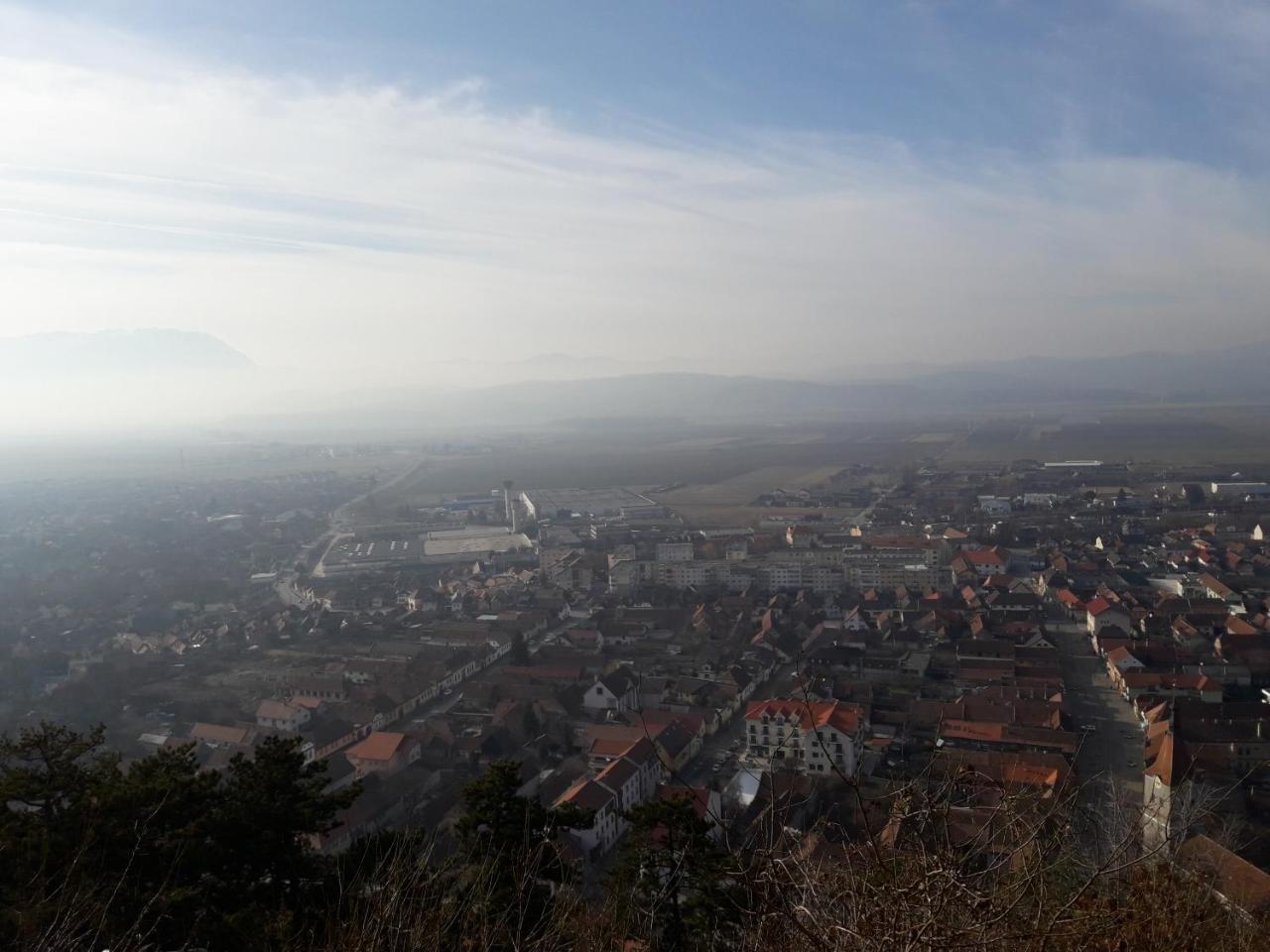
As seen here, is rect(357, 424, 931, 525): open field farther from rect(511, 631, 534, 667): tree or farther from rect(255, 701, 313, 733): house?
rect(255, 701, 313, 733): house

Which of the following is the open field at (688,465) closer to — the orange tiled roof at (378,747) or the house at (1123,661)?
the house at (1123,661)

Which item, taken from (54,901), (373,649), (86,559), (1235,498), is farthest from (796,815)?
(1235,498)

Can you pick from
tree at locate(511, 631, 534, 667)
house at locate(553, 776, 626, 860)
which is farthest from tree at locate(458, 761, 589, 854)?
tree at locate(511, 631, 534, 667)

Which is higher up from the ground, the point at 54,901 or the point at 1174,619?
the point at 54,901

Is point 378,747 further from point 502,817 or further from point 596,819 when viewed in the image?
point 502,817

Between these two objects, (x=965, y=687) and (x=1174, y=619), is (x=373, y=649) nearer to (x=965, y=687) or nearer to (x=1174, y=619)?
(x=965, y=687)

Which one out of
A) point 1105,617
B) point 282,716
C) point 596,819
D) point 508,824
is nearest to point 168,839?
point 508,824

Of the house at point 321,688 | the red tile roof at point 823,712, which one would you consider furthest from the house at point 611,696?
the house at point 321,688
